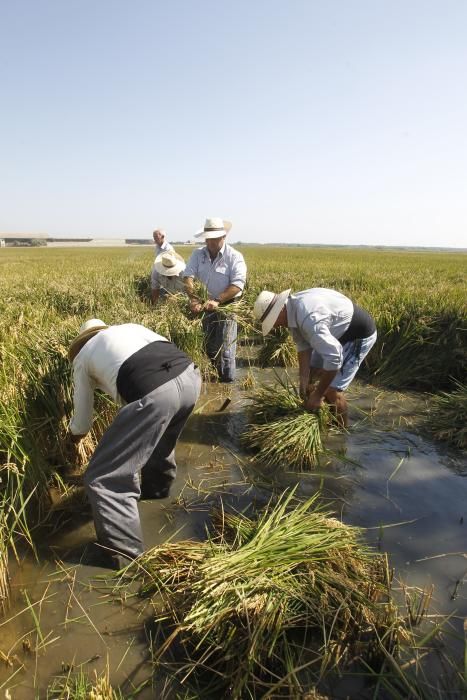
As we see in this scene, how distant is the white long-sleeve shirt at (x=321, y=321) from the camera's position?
3.45 meters

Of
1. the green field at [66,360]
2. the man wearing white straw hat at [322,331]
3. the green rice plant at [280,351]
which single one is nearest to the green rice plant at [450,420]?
the green field at [66,360]

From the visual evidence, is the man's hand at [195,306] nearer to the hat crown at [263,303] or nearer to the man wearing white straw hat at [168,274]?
the man wearing white straw hat at [168,274]

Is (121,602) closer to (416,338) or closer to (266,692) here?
(266,692)

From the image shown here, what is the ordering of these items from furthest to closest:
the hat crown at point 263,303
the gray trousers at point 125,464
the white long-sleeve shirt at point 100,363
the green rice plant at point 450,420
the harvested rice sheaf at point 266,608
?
the green rice plant at point 450,420 < the hat crown at point 263,303 < the white long-sleeve shirt at point 100,363 < the gray trousers at point 125,464 < the harvested rice sheaf at point 266,608

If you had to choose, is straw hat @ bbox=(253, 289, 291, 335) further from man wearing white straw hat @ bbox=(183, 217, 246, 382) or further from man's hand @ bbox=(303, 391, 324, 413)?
man wearing white straw hat @ bbox=(183, 217, 246, 382)

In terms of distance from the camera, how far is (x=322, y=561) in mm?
2213

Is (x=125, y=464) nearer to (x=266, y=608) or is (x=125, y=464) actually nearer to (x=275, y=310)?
(x=266, y=608)

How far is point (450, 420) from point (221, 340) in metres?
2.96

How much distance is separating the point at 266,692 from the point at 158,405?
1.46 m

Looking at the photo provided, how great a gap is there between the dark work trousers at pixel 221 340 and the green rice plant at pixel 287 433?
1.61m

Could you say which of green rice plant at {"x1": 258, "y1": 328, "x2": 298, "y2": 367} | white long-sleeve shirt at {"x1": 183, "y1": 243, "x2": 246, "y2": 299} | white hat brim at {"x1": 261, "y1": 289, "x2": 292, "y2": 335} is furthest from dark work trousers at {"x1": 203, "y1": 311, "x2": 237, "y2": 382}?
white hat brim at {"x1": 261, "y1": 289, "x2": 292, "y2": 335}

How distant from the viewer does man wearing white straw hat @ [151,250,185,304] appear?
711cm

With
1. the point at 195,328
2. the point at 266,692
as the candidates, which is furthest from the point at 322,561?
the point at 195,328

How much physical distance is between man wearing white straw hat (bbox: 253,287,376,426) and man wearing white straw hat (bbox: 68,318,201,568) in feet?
4.21
